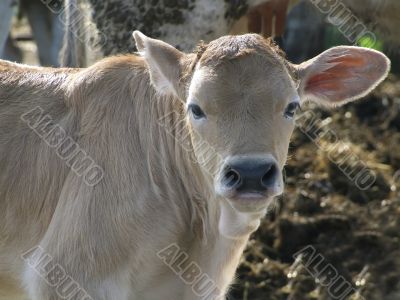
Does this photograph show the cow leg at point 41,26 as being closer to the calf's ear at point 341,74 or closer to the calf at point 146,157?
the calf at point 146,157

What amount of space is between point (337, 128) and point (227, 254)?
14.2 feet

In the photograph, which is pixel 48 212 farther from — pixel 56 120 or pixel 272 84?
pixel 272 84

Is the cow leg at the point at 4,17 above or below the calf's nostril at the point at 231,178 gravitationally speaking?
below

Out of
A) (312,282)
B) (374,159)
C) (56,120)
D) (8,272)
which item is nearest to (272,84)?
(56,120)

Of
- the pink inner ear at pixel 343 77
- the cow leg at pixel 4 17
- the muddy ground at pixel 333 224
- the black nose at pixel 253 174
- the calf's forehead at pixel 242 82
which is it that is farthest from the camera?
the cow leg at pixel 4 17

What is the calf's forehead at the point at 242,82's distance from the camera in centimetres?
532

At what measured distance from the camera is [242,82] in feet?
17.5

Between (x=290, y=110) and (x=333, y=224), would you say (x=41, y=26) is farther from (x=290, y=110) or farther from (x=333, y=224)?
(x=290, y=110)

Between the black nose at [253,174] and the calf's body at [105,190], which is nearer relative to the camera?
the black nose at [253,174]

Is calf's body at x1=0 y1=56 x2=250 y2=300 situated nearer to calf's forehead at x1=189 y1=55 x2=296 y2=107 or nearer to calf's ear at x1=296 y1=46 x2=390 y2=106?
calf's forehead at x1=189 y1=55 x2=296 y2=107

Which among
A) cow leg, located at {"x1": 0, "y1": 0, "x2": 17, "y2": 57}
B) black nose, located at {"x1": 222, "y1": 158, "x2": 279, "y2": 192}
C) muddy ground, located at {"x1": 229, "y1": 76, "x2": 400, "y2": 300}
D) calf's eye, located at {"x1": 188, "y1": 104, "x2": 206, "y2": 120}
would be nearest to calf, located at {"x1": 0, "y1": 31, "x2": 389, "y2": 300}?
calf's eye, located at {"x1": 188, "y1": 104, "x2": 206, "y2": 120}

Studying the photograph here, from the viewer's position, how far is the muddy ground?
782cm

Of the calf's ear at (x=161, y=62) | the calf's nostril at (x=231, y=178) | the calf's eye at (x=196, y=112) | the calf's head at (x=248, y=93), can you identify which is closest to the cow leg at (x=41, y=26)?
the calf's ear at (x=161, y=62)

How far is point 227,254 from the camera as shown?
19.3 ft
